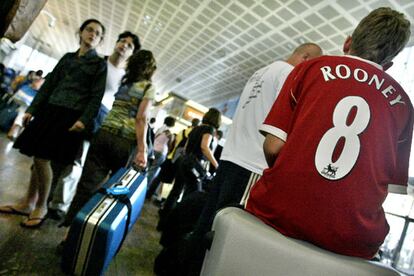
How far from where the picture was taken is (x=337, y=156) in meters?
0.82

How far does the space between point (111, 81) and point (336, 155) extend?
1.67 meters

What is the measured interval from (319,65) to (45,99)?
1.94 metres

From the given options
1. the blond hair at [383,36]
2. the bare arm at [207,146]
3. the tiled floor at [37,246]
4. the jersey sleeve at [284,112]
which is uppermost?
the blond hair at [383,36]

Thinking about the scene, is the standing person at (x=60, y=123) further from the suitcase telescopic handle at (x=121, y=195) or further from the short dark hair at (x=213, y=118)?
the short dark hair at (x=213, y=118)

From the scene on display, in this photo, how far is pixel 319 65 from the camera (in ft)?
3.09

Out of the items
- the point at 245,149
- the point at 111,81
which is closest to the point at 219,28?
the point at 111,81

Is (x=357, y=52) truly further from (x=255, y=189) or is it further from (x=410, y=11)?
(x=410, y=11)

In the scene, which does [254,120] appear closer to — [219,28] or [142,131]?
[142,131]

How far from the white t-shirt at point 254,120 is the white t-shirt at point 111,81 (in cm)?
96

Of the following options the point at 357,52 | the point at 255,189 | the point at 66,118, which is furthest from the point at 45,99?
the point at 357,52

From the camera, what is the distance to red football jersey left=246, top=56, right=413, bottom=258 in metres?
0.79

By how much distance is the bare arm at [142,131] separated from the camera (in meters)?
1.73

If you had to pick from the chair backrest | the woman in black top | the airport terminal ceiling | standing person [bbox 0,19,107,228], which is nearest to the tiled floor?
standing person [bbox 0,19,107,228]

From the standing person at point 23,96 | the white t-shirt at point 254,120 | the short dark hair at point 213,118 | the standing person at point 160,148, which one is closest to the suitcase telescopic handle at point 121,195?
the white t-shirt at point 254,120
